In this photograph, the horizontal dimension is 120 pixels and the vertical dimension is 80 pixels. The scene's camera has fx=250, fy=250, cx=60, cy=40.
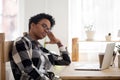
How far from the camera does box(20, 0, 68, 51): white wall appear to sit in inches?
159

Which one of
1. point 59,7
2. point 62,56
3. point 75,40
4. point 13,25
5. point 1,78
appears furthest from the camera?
point 59,7

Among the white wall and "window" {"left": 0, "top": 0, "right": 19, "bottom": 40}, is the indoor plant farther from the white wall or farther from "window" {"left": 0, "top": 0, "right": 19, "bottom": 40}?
"window" {"left": 0, "top": 0, "right": 19, "bottom": 40}

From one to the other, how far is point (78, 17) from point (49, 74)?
2310 mm

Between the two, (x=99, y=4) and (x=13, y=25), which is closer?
(x=13, y=25)

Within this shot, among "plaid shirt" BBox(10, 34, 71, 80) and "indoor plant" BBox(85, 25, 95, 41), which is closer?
"plaid shirt" BBox(10, 34, 71, 80)

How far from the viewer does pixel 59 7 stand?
13.3ft

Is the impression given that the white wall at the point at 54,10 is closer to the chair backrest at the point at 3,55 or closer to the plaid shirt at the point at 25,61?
the plaid shirt at the point at 25,61

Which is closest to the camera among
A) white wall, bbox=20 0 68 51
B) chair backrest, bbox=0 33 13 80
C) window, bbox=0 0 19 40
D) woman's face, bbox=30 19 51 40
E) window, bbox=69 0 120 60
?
chair backrest, bbox=0 33 13 80

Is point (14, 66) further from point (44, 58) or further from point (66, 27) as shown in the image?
point (66, 27)

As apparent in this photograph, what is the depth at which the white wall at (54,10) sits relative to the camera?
403 centimetres

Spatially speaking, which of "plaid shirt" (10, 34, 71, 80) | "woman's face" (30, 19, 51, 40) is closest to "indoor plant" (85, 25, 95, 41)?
"woman's face" (30, 19, 51, 40)

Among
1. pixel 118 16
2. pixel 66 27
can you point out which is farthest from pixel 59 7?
pixel 118 16

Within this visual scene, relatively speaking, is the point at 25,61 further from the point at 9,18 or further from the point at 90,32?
the point at 90,32

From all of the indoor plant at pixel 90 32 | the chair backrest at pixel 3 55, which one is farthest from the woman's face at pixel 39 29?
the indoor plant at pixel 90 32
